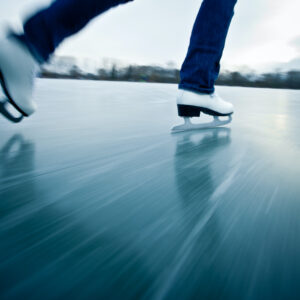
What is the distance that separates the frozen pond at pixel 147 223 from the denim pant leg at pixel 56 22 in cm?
24

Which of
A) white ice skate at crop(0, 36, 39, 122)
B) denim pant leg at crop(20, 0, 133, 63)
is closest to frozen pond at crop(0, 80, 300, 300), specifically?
white ice skate at crop(0, 36, 39, 122)

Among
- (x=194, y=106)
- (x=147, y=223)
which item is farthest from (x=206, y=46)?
(x=147, y=223)

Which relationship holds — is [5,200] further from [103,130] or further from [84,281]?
[103,130]

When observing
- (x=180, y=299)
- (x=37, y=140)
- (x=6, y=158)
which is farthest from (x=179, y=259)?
(x=37, y=140)

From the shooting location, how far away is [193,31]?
2.86ft

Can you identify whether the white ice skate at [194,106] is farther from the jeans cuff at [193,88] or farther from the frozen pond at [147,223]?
the frozen pond at [147,223]

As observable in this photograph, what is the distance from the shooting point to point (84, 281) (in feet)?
0.69

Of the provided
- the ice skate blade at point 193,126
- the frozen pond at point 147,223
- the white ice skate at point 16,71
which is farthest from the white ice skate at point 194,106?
the white ice skate at point 16,71

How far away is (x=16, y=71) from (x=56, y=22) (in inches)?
5.8

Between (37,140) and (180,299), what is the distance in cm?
60

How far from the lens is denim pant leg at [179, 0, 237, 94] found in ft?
2.71

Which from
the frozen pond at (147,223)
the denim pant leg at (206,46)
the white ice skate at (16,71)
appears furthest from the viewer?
the denim pant leg at (206,46)

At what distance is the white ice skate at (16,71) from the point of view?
563mm

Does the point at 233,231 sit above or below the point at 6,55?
below
